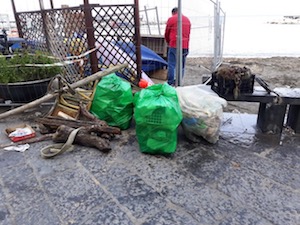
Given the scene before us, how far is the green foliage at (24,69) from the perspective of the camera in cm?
315

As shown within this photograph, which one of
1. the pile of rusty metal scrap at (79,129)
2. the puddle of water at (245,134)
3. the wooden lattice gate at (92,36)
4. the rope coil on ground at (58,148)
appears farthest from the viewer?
the wooden lattice gate at (92,36)

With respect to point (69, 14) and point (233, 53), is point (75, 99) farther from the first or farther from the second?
point (233, 53)

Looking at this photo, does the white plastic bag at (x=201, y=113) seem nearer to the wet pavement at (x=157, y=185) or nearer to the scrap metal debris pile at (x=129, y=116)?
the scrap metal debris pile at (x=129, y=116)

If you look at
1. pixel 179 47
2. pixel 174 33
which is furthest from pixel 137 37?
pixel 174 33

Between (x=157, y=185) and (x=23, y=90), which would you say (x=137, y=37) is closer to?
(x=23, y=90)

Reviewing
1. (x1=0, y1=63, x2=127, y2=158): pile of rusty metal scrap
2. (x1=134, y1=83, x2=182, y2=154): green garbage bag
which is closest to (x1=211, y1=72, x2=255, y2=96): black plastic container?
(x1=134, y1=83, x2=182, y2=154): green garbage bag

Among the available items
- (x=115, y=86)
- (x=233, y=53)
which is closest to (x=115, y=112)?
(x=115, y=86)

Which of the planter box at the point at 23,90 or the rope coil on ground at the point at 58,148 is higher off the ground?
the planter box at the point at 23,90

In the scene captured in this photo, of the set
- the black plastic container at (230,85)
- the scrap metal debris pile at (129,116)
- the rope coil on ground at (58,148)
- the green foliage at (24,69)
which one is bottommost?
the rope coil on ground at (58,148)

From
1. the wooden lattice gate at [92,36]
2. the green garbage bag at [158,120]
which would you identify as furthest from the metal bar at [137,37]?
the green garbage bag at [158,120]

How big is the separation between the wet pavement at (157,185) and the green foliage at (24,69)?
1.22 m

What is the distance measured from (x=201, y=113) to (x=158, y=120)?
0.47 metres

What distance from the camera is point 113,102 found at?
8.72ft

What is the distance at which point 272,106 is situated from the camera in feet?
8.33
